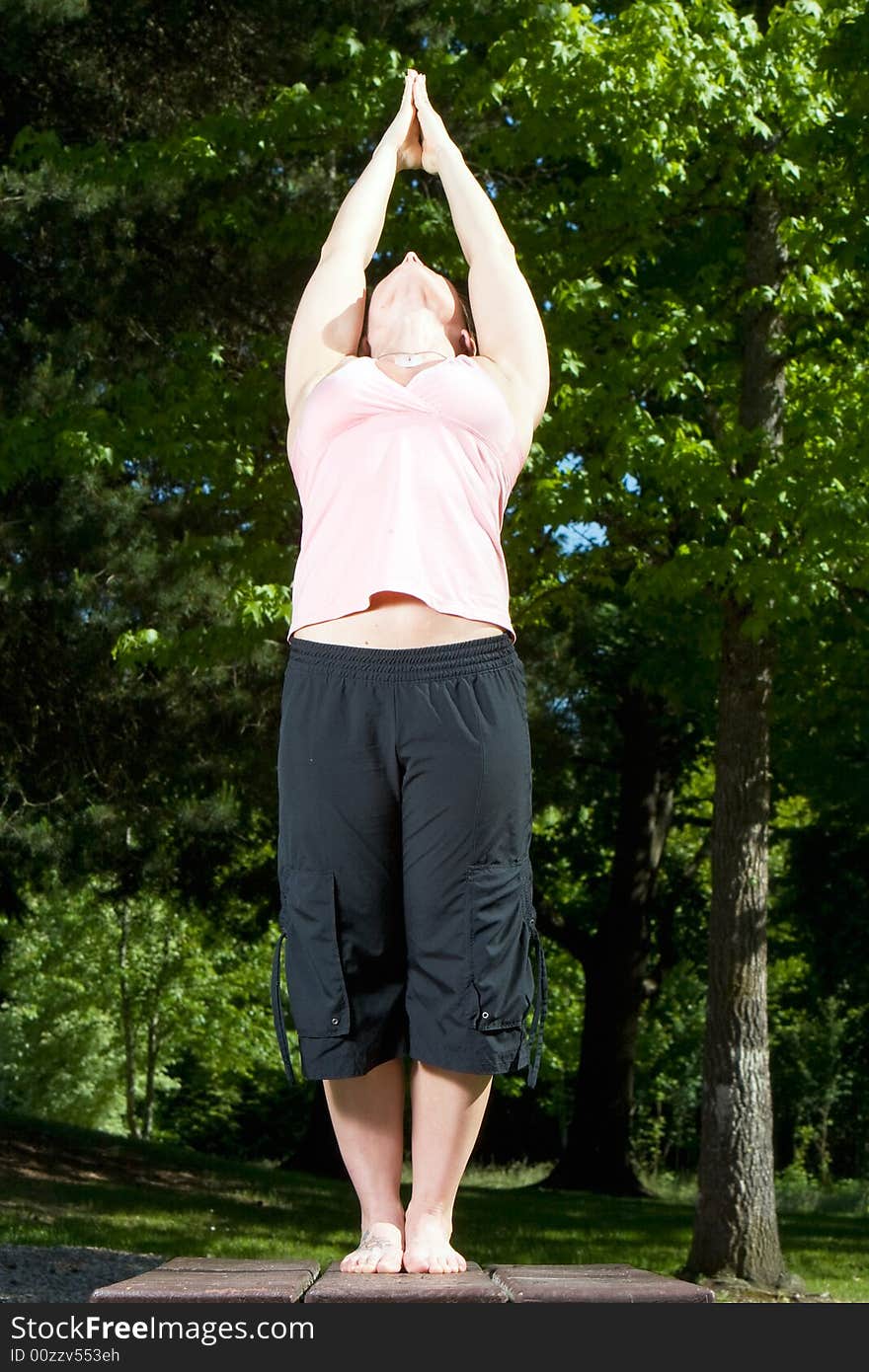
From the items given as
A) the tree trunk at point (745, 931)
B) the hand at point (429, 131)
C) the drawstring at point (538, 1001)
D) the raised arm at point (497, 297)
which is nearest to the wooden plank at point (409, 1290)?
the drawstring at point (538, 1001)

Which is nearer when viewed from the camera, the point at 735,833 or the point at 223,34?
the point at 735,833

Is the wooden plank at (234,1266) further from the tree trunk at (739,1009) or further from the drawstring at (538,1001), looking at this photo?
the tree trunk at (739,1009)

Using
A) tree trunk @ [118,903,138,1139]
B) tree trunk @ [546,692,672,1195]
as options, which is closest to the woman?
tree trunk @ [546,692,672,1195]

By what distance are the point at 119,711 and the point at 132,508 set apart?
1807 millimetres

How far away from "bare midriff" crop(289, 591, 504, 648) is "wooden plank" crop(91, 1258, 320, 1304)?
1.06 meters

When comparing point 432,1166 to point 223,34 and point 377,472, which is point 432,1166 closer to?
point 377,472

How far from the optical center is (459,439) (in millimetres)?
2662

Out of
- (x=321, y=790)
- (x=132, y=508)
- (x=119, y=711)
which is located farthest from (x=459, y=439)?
(x=119, y=711)

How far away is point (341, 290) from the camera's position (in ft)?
9.43

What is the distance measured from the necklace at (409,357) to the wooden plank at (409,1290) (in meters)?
1.65

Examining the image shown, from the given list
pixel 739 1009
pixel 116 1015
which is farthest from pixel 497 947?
pixel 116 1015

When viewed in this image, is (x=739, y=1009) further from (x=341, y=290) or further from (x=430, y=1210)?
(x=341, y=290)

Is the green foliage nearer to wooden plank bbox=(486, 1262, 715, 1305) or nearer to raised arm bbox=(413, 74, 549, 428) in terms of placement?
raised arm bbox=(413, 74, 549, 428)

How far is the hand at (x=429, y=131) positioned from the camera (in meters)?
2.98
